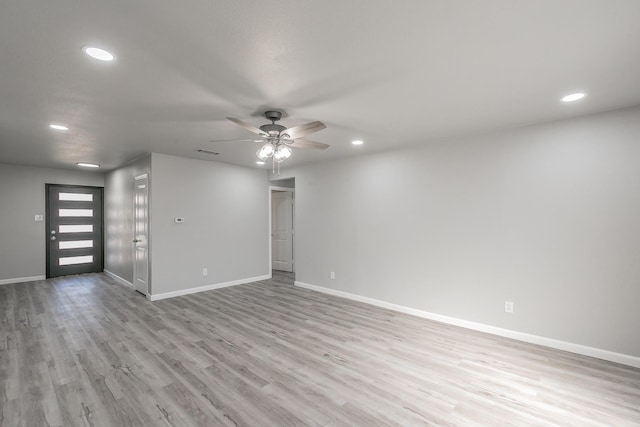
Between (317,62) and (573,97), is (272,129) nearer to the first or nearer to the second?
(317,62)

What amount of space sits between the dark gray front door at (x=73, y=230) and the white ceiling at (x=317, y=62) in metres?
4.34

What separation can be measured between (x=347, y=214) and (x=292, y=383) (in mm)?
3123

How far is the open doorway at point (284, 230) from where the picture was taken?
7602 millimetres

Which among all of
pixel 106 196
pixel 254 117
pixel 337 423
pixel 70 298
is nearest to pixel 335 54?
pixel 254 117

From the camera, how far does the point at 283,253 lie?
776 centimetres

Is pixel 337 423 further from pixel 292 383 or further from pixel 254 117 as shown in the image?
pixel 254 117

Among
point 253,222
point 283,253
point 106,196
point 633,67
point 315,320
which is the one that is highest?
point 633,67

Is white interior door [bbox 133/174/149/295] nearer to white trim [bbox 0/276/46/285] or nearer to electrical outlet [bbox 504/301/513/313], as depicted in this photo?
white trim [bbox 0/276/46/285]

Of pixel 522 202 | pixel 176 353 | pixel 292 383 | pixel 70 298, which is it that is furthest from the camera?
pixel 70 298

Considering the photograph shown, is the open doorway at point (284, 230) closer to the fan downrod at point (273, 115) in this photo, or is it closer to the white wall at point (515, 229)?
the white wall at point (515, 229)

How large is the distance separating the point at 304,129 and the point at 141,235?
4.26 m

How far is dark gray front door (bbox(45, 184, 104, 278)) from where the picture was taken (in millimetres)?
6754

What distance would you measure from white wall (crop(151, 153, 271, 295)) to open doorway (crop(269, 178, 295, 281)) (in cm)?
95

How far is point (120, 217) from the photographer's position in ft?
21.1
